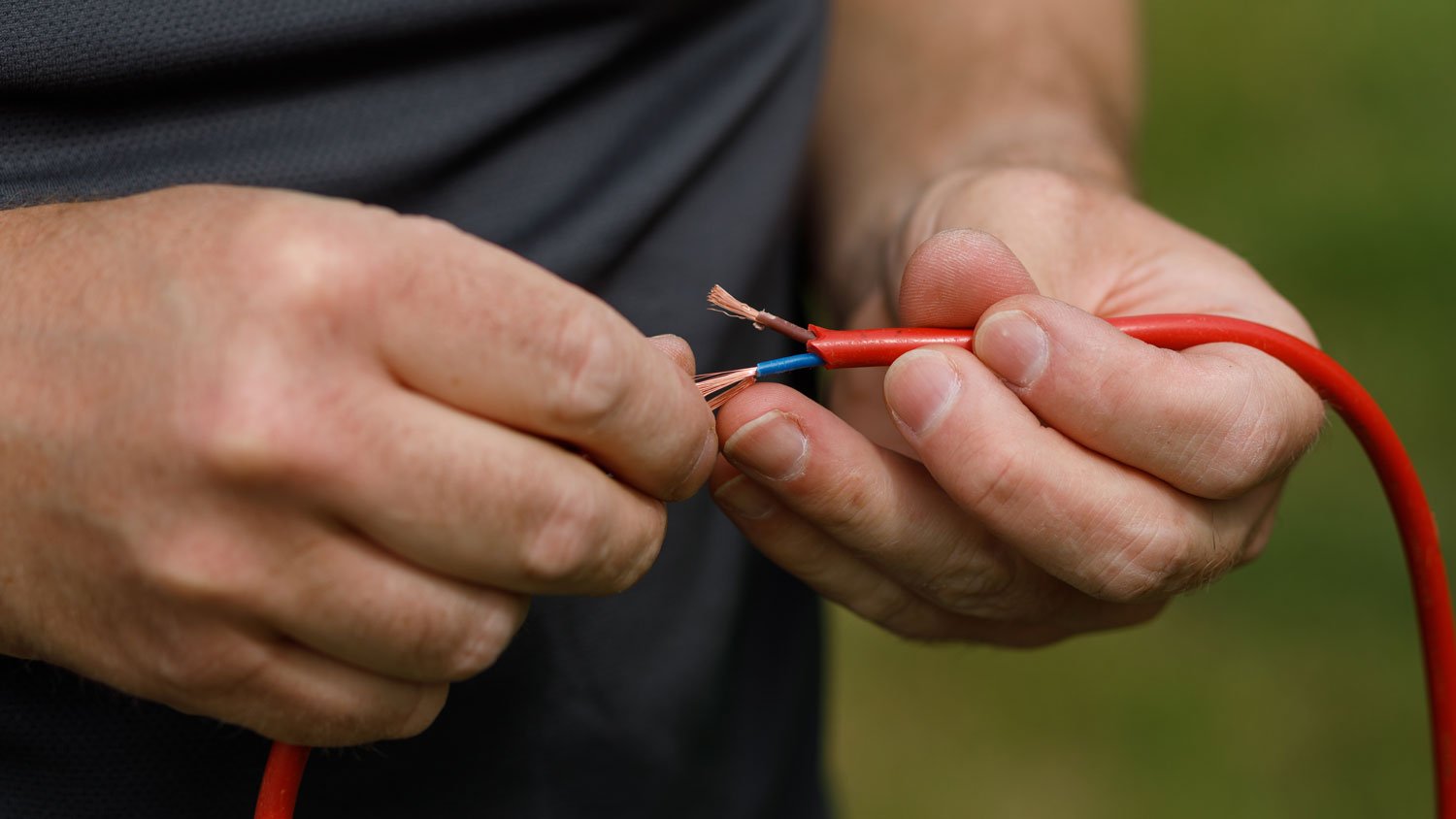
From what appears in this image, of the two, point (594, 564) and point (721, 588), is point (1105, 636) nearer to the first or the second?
point (721, 588)

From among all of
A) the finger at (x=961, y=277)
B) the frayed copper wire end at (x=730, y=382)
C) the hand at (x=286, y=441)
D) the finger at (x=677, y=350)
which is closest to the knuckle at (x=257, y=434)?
the hand at (x=286, y=441)

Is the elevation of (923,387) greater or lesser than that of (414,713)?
greater

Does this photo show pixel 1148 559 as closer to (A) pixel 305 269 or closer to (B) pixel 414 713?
(B) pixel 414 713

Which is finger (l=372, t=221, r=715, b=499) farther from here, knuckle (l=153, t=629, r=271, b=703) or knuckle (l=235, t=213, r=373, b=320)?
knuckle (l=153, t=629, r=271, b=703)

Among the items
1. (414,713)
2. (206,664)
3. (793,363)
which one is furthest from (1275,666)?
(206,664)

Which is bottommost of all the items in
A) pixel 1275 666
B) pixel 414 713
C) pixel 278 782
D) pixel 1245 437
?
pixel 1275 666

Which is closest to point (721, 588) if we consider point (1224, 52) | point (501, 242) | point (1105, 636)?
point (501, 242)

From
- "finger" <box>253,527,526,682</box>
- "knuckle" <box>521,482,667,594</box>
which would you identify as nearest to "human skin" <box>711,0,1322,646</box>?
"knuckle" <box>521,482,667,594</box>
